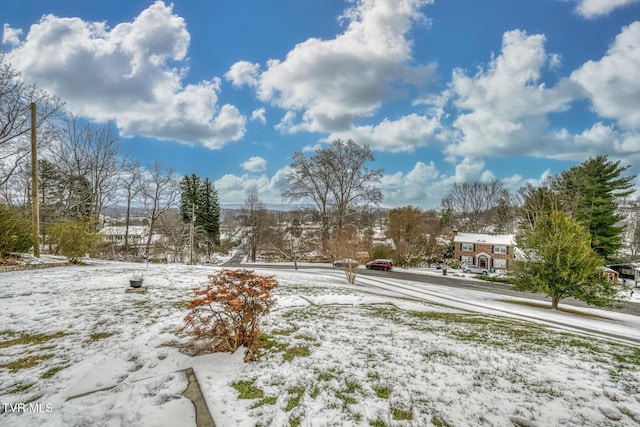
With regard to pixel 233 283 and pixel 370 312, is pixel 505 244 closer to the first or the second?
pixel 370 312

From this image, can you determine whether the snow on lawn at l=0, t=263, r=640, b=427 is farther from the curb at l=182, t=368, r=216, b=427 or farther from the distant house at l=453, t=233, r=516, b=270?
the distant house at l=453, t=233, r=516, b=270

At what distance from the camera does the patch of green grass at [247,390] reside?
327cm

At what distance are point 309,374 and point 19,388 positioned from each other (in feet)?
11.4

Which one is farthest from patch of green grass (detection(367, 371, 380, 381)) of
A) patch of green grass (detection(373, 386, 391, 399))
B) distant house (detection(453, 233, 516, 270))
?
distant house (detection(453, 233, 516, 270))

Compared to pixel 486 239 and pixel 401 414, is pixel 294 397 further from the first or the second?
pixel 486 239

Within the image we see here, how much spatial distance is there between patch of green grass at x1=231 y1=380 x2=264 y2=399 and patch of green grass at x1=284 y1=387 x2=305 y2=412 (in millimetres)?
352

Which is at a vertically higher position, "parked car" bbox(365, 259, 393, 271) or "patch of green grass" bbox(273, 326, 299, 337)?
"patch of green grass" bbox(273, 326, 299, 337)

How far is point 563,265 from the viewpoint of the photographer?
14.7 metres

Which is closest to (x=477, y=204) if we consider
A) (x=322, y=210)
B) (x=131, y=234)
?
(x=322, y=210)

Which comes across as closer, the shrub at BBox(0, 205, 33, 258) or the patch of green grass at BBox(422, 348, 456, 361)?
the patch of green grass at BBox(422, 348, 456, 361)

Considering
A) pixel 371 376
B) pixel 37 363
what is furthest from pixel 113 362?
pixel 371 376

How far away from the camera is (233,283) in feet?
14.8

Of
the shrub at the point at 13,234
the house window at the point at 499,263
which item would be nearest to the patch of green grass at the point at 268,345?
the shrub at the point at 13,234

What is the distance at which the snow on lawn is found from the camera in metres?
2.96
